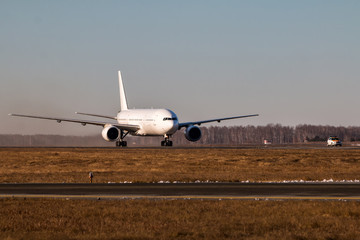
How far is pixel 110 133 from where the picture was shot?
8144cm

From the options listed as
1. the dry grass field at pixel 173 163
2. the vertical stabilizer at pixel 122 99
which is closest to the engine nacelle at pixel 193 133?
the vertical stabilizer at pixel 122 99

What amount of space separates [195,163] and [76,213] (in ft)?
109

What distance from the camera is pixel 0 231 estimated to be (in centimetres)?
1672

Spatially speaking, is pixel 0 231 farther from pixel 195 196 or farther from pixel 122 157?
pixel 122 157

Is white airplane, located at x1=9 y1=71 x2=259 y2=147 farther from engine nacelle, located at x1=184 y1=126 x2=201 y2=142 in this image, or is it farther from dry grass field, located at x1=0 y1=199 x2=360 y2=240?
dry grass field, located at x1=0 y1=199 x2=360 y2=240

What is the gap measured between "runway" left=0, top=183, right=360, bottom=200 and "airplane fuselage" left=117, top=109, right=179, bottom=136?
5023cm

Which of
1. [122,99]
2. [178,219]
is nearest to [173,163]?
[178,219]

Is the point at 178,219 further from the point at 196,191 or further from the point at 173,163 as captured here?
the point at 173,163

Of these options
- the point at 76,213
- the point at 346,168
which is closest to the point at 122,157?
the point at 346,168

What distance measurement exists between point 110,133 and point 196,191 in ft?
183

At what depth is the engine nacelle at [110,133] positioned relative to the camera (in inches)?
3182

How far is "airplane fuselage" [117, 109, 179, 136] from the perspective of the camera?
80.9 meters

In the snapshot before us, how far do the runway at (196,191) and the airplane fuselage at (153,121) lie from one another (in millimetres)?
50234

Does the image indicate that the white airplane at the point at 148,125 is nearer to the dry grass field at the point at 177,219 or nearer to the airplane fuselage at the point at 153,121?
the airplane fuselage at the point at 153,121
